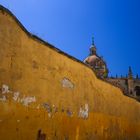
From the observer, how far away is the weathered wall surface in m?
5.30

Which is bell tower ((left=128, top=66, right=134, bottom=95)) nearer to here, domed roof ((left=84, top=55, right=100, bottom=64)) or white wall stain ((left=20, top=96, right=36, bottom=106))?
domed roof ((left=84, top=55, right=100, bottom=64))

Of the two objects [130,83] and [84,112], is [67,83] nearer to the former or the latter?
[84,112]

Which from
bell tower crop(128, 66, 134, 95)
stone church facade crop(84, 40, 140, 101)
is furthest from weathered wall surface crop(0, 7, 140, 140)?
stone church facade crop(84, 40, 140, 101)

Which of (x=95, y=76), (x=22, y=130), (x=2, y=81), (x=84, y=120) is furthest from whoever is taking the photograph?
(x=95, y=76)

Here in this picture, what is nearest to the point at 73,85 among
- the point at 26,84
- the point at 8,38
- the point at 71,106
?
the point at 71,106

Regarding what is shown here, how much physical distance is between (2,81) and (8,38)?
39.5 inches

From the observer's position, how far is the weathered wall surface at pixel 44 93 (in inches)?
209

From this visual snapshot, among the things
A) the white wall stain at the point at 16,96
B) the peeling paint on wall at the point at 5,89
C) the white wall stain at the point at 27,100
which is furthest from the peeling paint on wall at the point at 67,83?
the peeling paint on wall at the point at 5,89

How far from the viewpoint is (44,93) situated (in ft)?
20.8

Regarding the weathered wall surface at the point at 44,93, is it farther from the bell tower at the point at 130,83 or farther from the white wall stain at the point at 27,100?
the bell tower at the point at 130,83

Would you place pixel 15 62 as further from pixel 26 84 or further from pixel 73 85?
pixel 73 85

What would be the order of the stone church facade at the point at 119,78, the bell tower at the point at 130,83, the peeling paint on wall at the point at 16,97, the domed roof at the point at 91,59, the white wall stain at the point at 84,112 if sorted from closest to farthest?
the peeling paint on wall at the point at 16,97 < the white wall stain at the point at 84,112 < the bell tower at the point at 130,83 < the stone church facade at the point at 119,78 < the domed roof at the point at 91,59

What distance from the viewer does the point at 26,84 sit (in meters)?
5.78

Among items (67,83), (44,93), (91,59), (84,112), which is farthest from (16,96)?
(91,59)
